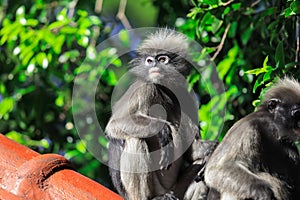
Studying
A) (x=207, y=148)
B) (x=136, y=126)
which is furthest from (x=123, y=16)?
(x=207, y=148)

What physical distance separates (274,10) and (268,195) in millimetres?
2131

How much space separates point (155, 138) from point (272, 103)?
40.4 inches

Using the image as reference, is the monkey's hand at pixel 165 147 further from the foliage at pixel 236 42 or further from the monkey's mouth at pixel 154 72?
the foliage at pixel 236 42

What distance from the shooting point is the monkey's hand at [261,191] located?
15.3 ft

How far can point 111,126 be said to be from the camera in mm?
6059

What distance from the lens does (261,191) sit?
4684 millimetres

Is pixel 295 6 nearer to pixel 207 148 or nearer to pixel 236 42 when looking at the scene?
pixel 207 148

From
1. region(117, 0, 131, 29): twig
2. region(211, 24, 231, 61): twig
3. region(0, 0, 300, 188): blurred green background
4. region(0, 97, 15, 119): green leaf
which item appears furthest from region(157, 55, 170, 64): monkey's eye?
region(0, 97, 15, 119): green leaf

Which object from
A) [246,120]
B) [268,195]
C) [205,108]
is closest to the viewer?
[268,195]

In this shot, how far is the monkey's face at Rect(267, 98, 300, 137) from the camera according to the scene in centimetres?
503

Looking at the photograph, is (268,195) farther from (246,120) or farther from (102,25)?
(102,25)

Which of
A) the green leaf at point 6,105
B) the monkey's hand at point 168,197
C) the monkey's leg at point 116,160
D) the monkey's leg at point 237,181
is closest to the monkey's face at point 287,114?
the monkey's leg at point 237,181

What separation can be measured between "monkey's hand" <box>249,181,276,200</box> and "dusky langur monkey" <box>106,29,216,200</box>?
738 millimetres

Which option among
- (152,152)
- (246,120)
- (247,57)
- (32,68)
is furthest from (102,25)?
(246,120)
